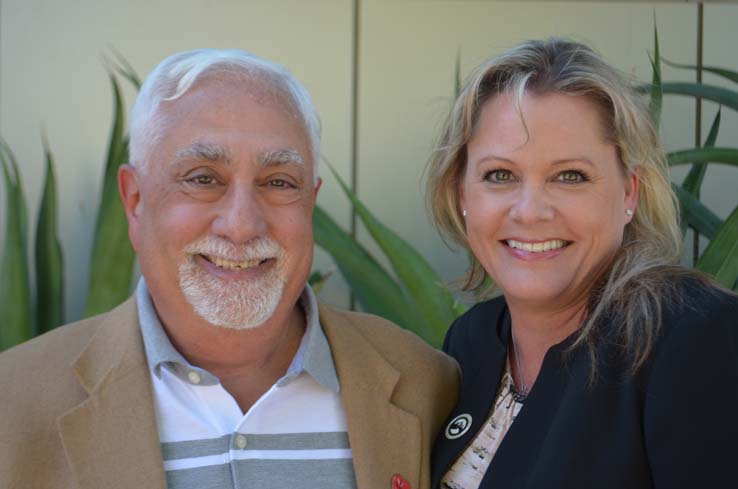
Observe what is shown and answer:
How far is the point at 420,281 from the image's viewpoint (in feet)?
11.5

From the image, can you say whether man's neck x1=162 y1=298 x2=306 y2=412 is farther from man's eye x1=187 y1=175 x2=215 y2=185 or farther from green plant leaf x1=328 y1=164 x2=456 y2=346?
green plant leaf x1=328 y1=164 x2=456 y2=346

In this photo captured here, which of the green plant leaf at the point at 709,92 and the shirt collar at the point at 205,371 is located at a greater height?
the green plant leaf at the point at 709,92

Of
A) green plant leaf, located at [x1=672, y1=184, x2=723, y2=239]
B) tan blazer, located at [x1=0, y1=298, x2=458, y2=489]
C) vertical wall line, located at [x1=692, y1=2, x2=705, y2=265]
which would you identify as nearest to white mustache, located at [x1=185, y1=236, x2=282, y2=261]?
tan blazer, located at [x1=0, y1=298, x2=458, y2=489]

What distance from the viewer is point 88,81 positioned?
4211 millimetres

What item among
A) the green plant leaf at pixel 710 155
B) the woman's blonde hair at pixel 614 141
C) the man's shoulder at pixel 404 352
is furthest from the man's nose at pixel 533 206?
the green plant leaf at pixel 710 155

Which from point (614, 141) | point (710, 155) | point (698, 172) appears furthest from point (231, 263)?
point (698, 172)

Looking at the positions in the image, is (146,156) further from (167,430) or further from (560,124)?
(560,124)

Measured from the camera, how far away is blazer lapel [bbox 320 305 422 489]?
7.64ft

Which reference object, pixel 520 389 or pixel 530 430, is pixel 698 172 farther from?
pixel 530 430

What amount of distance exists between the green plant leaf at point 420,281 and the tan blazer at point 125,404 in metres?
0.76

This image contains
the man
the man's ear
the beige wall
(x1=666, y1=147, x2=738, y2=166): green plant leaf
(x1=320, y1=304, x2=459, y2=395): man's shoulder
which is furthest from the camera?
the beige wall

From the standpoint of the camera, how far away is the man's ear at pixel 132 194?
2.46 meters

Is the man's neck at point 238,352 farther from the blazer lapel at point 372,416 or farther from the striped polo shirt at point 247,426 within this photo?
the blazer lapel at point 372,416

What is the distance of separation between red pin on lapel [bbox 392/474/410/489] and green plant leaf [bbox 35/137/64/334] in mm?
1890
